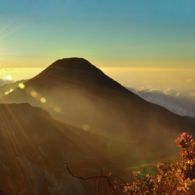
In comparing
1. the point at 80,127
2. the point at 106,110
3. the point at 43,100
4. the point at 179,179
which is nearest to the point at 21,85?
the point at 43,100

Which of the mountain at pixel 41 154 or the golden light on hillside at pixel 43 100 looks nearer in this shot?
the mountain at pixel 41 154

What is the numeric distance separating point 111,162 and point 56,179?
34.1 m

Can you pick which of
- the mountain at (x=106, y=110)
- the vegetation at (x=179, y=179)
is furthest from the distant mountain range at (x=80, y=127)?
the vegetation at (x=179, y=179)

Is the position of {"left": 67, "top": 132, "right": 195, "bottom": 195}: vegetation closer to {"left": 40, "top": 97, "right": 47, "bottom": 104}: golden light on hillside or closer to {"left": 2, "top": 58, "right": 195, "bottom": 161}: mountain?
{"left": 2, "top": 58, "right": 195, "bottom": 161}: mountain

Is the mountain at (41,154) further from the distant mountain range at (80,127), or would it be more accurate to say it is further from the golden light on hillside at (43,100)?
the golden light on hillside at (43,100)

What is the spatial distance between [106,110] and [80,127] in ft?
115

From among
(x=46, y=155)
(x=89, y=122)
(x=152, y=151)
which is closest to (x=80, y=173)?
(x=46, y=155)

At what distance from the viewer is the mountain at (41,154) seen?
182 feet

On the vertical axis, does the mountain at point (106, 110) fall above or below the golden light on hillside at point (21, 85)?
below

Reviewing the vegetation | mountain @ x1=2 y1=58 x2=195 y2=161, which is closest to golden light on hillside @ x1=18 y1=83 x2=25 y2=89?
mountain @ x1=2 y1=58 x2=195 y2=161

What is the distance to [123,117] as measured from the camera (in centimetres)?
16762

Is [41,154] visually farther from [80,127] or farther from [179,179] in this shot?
[80,127]

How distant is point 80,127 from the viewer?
14138 centimetres

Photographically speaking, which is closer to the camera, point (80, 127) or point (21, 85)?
point (80, 127)
